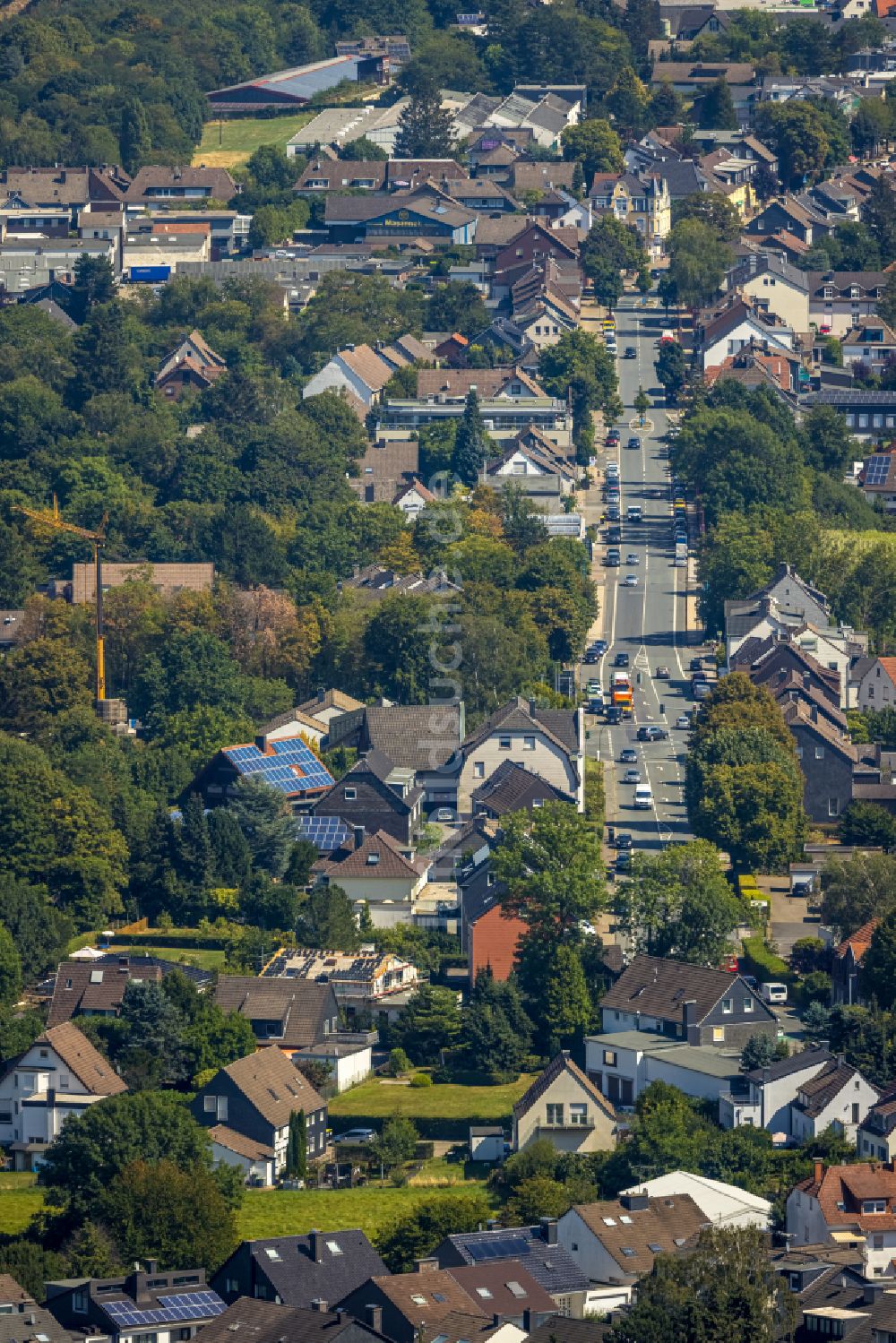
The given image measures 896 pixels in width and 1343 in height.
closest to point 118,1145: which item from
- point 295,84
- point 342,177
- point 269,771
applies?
point 269,771

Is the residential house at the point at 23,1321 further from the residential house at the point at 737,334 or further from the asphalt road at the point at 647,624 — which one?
the residential house at the point at 737,334

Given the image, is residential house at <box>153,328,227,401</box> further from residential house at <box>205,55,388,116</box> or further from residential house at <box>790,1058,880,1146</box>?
residential house at <box>790,1058,880,1146</box>

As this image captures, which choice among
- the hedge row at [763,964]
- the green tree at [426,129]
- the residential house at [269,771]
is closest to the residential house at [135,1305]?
the hedge row at [763,964]

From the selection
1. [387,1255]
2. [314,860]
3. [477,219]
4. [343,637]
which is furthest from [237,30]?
[387,1255]

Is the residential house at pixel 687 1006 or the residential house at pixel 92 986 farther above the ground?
the residential house at pixel 687 1006

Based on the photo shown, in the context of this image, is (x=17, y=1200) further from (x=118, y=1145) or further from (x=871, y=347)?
(x=871, y=347)

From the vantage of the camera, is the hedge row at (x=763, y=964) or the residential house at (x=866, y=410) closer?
the hedge row at (x=763, y=964)

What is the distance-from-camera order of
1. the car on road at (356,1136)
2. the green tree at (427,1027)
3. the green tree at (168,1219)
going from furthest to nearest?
the green tree at (427,1027)
the car on road at (356,1136)
the green tree at (168,1219)

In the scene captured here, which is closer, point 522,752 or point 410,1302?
point 410,1302
